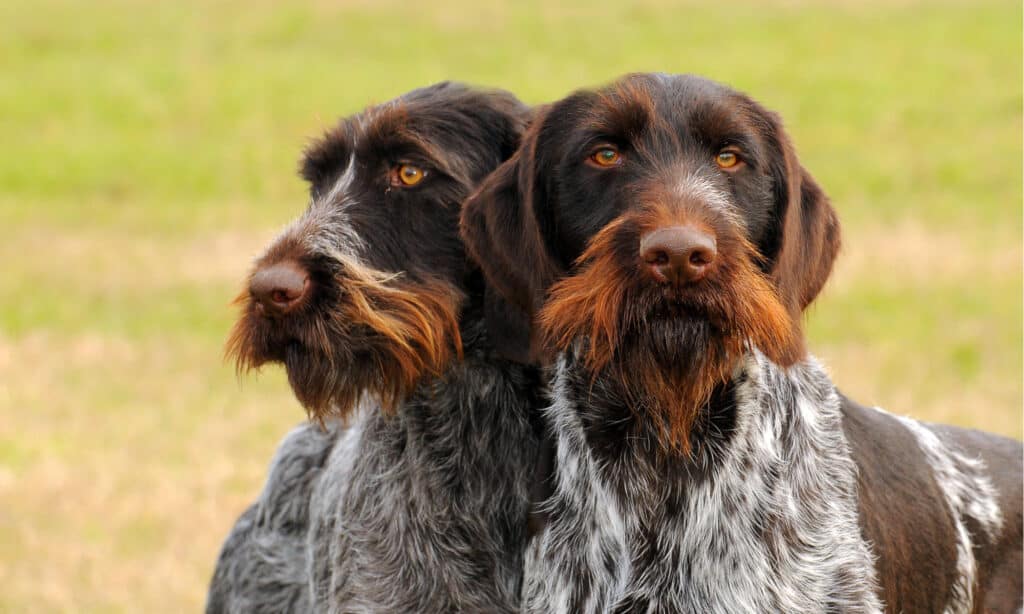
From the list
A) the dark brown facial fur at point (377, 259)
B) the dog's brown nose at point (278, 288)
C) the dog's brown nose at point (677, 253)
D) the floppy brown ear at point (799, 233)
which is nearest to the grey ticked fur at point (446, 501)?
the dark brown facial fur at point (377, 259)

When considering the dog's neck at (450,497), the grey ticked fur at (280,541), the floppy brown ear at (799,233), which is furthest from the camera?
the grey ticked fur at (280,541)

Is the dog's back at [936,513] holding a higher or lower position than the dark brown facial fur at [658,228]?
lower

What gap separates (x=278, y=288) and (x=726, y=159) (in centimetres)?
147

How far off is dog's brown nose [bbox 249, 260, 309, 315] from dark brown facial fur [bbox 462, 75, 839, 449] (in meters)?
0.57

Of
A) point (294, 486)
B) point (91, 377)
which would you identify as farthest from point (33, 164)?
point (294, 486)

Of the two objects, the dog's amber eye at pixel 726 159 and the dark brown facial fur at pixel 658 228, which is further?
the dog's amber eye at pixel 726 159

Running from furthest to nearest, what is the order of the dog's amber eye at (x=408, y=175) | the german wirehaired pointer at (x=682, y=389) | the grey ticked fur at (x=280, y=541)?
the grey ticked fur at (x=280, y=541) < the dog's amber eye at (x=408, y=175) < the german wirehaired pointer at (x=682, y=389)

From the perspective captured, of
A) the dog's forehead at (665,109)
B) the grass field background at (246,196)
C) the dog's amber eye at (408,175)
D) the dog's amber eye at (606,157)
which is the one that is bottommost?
the grass field background at (246,196)

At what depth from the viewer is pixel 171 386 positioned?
1239 centimetres

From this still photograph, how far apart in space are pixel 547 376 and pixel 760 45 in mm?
24788

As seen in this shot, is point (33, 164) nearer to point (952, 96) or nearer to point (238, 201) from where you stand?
point (238, 201)

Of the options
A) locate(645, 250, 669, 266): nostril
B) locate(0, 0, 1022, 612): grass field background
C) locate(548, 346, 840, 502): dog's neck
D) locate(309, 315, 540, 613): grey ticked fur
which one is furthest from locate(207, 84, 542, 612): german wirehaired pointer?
locate(0, 0, 1022, 612): grass field background

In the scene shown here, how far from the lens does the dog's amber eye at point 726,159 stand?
4.63 meters

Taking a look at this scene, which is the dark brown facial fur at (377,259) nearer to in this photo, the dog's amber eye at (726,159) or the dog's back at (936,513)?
the dog's amber eye at (726,159)
